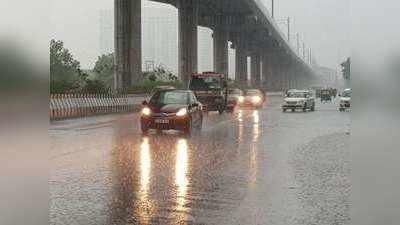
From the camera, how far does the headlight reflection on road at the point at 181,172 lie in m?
6.97

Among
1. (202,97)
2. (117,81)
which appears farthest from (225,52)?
(202,97)

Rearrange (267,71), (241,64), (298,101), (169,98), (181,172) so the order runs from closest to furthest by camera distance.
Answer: (181,172) < (169,98) < (298,101) < (241,64) < (267,71)

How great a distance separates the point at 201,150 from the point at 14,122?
10.6m

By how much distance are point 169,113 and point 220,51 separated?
63668 mm

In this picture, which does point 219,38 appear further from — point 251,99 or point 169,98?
point 169,98

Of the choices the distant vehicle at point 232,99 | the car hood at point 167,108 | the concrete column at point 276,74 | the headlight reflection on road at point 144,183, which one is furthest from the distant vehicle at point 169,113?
the concrete column at point 276,74

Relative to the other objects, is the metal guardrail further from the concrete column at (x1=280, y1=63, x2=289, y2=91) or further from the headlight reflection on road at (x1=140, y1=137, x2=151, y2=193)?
the concrete column at (x1=280, y1=63, x2=289, y2=91)

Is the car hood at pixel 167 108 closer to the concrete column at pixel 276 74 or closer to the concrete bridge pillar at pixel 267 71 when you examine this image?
the concrete bridge pillar at pixel 267 71

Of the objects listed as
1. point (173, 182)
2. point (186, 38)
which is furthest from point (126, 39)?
point (173, 182)

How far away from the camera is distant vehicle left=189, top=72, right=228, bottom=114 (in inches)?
1415

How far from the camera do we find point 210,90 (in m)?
36.0

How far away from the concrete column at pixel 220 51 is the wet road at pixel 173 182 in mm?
65261

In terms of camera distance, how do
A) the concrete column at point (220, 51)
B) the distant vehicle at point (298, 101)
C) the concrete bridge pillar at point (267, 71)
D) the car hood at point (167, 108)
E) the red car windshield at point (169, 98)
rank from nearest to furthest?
the car hood at point (167, 108) → the red car windshield at point (169, 98) → the distant vehicle at point (298, 101) → the concrete column at point (220, 51) → the concrete bridge pillar at point (267, 71)

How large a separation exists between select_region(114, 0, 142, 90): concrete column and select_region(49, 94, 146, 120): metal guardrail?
3395 mm
